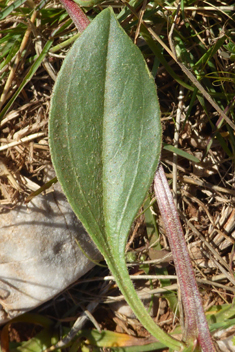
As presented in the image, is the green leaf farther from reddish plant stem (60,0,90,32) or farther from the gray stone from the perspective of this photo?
the gray stone

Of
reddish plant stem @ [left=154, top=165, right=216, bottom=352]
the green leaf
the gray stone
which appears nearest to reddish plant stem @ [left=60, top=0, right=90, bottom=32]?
the green leaf

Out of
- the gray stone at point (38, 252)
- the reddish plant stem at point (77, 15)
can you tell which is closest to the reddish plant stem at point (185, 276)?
the reddish plant stem at point (77, 15)

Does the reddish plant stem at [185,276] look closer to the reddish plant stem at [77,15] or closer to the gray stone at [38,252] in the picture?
the reddish plant stem at [77,15]

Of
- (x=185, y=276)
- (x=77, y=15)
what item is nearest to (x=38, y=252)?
(x=185, y=276)

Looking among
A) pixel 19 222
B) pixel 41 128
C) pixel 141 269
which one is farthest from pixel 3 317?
pixel 41 128

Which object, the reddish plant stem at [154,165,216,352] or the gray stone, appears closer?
the reddish plant stem at [154,165,216,352]

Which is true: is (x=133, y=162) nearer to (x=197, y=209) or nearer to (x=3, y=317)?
(x=197, y=209)

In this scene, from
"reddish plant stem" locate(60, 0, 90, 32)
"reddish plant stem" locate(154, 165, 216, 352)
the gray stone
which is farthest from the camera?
the gray stone

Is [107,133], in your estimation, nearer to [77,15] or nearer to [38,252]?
[77,15]
